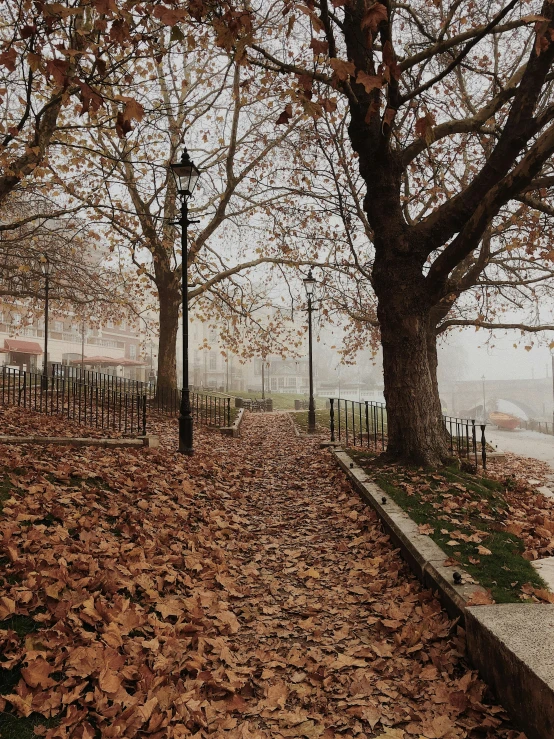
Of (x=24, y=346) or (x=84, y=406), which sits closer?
(x=84, y=406)

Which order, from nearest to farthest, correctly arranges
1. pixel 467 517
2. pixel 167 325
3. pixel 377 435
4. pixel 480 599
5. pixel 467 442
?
pixel 480 599
pixel 467 517
pixel 467 442
pixel 377 435
pixel 167 325

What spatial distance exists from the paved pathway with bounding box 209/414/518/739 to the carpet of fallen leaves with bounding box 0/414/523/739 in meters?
0.01

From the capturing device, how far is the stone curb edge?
139 inches

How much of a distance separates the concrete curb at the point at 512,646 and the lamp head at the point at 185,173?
7686mm

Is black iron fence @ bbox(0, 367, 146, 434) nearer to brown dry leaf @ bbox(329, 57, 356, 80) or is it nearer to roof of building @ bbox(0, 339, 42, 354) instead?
brown dry leaf @ bbox(329, 57, 356, 80)

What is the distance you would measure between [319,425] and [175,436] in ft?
24.0

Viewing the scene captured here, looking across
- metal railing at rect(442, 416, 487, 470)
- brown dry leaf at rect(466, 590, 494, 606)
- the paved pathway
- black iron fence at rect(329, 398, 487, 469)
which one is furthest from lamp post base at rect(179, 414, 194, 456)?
brown dry leaf at rect(466, 590, 494, 606)

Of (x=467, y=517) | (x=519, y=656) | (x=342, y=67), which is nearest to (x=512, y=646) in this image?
(x=519, y=656)

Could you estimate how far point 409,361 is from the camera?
24.9 feet

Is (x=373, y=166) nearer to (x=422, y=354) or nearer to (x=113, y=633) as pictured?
(x=422, y=354)

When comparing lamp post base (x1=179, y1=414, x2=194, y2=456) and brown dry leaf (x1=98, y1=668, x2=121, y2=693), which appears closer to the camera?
brown dry leaf (x1=98, y1=668, x2=121, y2=693)

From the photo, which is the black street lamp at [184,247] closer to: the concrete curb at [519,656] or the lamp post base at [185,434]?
the lamp post base at [185,434]

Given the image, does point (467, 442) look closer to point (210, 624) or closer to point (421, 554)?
point (421, 554)

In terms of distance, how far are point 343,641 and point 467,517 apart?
2.37 meters
